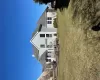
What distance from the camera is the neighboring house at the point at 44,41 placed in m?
63.1

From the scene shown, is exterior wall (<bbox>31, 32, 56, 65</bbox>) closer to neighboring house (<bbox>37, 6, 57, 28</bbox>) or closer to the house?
the house

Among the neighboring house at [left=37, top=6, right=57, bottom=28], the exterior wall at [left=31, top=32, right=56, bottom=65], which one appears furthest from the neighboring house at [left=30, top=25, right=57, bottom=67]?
the neighboring house at [left=37, top=6, right=57, bottom=28]

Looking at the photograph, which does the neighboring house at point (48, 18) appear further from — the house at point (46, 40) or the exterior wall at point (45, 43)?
the exterior wall at point (45, 43)

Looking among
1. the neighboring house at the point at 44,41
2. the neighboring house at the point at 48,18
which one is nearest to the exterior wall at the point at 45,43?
the neighboring house at the point at 44,41

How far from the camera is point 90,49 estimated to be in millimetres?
18094

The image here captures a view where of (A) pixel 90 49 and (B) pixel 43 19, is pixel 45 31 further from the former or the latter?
(A) pixel 90 49

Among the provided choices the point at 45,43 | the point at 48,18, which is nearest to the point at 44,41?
the point at 45,43

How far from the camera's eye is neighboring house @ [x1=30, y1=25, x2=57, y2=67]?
63.1 m

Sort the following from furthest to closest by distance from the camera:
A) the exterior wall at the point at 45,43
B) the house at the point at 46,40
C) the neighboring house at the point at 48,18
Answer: the neighboring house at the point at 48,18
the exterior wall at the point at 45,43
the house at the point at 46,40

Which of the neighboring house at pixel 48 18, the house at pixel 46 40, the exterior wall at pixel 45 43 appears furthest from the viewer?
the neighboring house at pixel 48 18

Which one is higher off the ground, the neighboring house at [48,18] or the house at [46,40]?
the neighboring house at [48,18]

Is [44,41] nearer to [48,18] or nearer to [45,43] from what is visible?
[45,43]

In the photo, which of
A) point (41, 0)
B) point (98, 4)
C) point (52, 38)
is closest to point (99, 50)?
point (98, 4)

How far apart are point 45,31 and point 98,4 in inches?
1851
